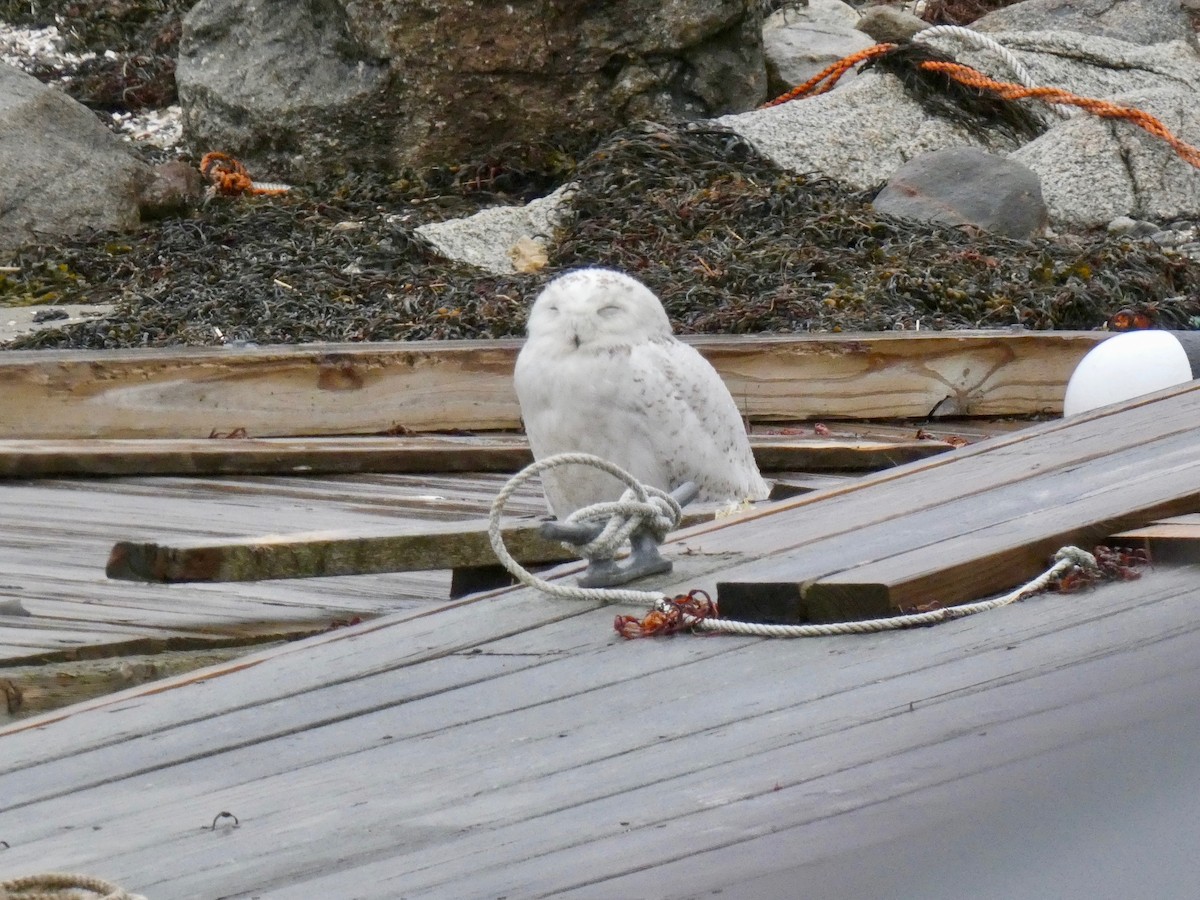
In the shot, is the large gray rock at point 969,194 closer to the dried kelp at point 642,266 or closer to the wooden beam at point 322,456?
the dried kelp at point 642,266

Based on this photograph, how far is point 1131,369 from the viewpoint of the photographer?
4.20 m

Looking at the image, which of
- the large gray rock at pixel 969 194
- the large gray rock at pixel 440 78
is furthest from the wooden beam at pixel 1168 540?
the large gray rock at pixel 440 78

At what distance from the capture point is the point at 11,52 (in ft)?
39.7

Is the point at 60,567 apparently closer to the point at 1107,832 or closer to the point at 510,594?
the point at 510,594

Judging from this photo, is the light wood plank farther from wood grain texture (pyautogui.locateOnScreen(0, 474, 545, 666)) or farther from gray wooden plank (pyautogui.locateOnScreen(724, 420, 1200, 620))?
wood grain texture (pyautogui.locateOnScreen(0, 474, 545, 666))

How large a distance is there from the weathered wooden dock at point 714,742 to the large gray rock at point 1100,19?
10.8 meters

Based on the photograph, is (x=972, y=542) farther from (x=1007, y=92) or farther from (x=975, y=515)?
(x=1007, y=92)

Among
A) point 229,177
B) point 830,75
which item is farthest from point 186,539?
point 830,75

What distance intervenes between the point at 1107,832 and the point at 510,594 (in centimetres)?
131

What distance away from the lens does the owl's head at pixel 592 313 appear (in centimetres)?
404

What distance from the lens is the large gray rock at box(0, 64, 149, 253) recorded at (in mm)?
8961

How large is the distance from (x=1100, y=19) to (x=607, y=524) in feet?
37.8

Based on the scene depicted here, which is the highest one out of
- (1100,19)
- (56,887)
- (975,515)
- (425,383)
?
(1100,19)

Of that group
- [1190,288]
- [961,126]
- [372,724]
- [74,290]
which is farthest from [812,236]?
[372,724]
